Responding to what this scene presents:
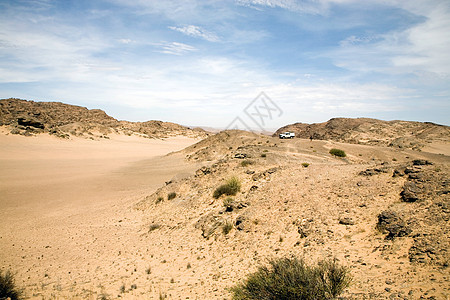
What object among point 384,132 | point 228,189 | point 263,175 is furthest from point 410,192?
point 384,132

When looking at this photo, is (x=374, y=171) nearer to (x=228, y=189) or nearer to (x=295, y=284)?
(x=228, y=189)

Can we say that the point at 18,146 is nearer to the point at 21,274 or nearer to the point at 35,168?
the point at 35,168

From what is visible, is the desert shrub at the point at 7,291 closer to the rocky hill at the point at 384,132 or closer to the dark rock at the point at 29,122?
the rocky hill at the point at 384,132

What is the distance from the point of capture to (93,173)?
94.1 feet

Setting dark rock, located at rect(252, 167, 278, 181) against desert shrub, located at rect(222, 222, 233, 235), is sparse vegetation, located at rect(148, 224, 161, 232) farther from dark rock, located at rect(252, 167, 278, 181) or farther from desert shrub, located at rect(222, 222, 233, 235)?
dark rock, located at rect(252, 167, 278, 181)

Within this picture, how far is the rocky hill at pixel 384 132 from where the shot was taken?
43.0 m

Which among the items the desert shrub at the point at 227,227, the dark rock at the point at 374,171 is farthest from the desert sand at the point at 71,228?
the dark rock at the point at 374,171

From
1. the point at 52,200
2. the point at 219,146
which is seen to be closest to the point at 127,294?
the point at 52,200

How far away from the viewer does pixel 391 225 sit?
682 cm

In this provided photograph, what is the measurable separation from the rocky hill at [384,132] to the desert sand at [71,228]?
3661 cm

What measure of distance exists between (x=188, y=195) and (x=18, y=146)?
42225 millimetres

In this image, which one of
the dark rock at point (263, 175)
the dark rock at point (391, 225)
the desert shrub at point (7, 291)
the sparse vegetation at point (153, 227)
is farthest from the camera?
the dark rock at point (263, 175)

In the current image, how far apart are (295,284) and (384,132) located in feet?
181

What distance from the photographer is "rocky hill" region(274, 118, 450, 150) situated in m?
43.0
